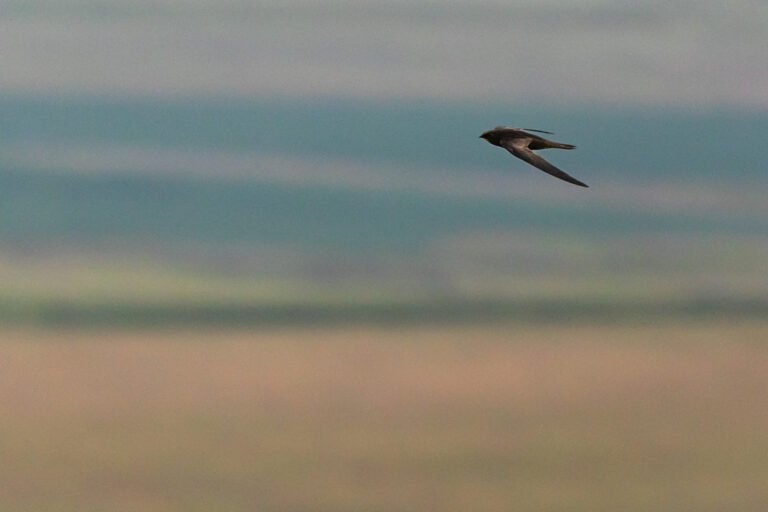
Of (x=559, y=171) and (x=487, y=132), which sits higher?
(x=487, y=132)

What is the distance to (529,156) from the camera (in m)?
35.2

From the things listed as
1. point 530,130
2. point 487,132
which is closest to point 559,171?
point 530,130

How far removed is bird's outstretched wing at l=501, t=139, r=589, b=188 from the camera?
31255 mm

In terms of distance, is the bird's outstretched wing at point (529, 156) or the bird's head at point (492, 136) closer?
the bird's outstretched wing at point (529, 156)

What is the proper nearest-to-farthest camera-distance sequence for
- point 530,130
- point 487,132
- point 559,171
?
point 559,171 → point 530,130 → point 487,132

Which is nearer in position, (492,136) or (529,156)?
(529,156)

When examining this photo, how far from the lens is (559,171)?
104ft

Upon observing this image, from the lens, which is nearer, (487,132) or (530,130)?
(530,130)

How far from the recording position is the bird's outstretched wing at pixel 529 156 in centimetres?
3125

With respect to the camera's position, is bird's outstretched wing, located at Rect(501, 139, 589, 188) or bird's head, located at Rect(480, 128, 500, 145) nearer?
bird's outstretched wing, located at Rect(501, 139, 589, 188)

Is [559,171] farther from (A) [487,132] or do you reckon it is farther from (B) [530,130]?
(A) [487,132]

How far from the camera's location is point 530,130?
3559 centimetres

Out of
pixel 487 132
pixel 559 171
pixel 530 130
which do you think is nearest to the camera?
pixel 559 171

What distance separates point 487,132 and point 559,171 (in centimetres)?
723
